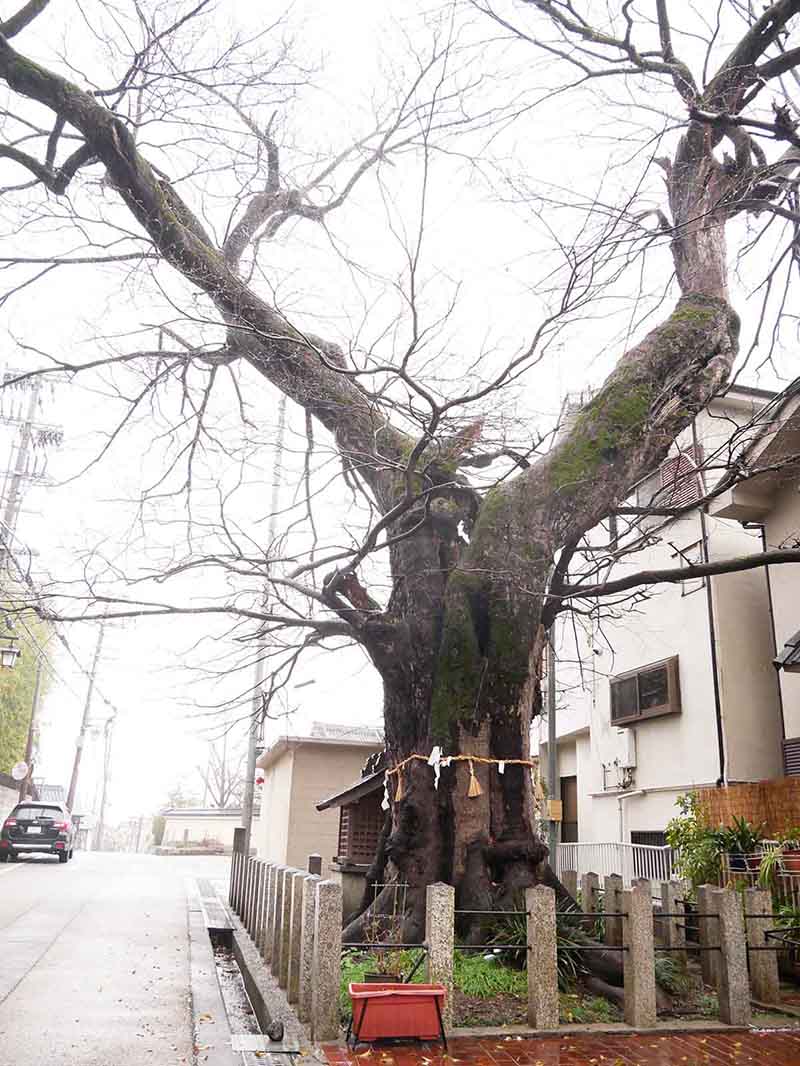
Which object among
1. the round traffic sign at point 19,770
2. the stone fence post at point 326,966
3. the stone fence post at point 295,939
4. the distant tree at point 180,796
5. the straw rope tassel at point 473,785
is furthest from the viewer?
the distant tree at point 180,796

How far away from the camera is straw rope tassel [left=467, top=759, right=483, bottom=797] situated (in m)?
8.32

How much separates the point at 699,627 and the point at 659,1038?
33.8 feet

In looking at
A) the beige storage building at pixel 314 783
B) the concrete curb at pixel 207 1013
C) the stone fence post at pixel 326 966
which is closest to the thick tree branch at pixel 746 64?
the stone fence post at pixel 326 966

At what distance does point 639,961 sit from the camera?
6.59 metres

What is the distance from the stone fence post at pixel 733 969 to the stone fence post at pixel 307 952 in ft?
10.7

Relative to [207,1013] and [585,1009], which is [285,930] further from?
[585,1009]

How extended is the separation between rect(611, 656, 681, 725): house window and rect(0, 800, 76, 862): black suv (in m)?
14.8

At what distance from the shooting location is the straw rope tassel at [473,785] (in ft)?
27.3

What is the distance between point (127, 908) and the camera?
14.0 metres

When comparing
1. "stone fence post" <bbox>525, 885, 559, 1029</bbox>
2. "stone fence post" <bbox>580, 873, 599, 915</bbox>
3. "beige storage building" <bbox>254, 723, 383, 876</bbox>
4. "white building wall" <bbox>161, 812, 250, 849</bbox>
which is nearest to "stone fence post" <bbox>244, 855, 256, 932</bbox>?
"stone fence post" <bbox>580, 873, 599, 915</bbox>

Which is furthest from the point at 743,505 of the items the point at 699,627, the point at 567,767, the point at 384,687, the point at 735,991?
the point at 567,767

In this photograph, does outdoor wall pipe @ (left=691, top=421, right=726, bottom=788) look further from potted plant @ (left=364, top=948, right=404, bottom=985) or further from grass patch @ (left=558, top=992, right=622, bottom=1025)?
potted plant @ (left=364, top=948, right=404, bottom=985)

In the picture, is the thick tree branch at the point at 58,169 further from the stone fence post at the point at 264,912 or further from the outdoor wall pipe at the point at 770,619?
the outdoor wall pipe at the point at 770,619

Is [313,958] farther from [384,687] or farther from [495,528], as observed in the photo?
[495,528]
